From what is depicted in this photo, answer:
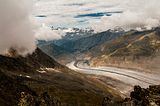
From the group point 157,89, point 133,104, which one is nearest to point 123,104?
point 133,104

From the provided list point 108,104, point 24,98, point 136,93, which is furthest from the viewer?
point 136,93

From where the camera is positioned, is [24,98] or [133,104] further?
[133,104]

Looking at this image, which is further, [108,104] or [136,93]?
[136,93]

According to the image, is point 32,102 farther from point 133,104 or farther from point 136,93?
point 136,93

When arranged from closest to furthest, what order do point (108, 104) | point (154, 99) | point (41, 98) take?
point (154, 99) < point (41, 98) < point (108, 104)

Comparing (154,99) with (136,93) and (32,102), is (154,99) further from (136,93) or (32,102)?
(136,93)

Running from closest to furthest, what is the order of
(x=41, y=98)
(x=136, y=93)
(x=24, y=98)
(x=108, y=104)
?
(x=24, y=98), (x=41, y=98), (x=108, y=104), (x=136, y=93)

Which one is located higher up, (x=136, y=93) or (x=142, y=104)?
(x=136, y=93)

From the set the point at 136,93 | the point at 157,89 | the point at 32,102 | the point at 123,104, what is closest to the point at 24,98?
the point at 32,102

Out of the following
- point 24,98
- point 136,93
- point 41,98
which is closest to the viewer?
point 24,98
